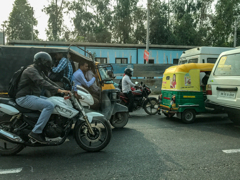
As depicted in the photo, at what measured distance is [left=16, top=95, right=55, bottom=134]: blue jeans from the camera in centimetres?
399

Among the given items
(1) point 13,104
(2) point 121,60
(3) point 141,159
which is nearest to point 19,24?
(2) point 121,60

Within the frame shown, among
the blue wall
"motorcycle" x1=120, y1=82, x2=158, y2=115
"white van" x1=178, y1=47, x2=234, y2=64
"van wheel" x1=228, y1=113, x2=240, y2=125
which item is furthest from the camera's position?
the blue wall

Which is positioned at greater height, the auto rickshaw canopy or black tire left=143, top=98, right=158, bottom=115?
the auto rickshaw canopy

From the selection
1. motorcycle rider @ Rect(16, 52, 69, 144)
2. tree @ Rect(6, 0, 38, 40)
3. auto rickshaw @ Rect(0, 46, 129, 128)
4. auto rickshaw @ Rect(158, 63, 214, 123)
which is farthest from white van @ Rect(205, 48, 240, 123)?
tree @ Rect(6, 0, 38, 40)

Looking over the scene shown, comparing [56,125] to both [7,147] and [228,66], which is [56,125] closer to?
[7,147]

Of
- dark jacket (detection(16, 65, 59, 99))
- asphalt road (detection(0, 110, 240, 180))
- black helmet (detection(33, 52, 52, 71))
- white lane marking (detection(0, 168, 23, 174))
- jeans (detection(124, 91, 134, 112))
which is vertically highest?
black helmet (detection(33, 52, 52, 71))

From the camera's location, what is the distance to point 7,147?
4328 millimetres

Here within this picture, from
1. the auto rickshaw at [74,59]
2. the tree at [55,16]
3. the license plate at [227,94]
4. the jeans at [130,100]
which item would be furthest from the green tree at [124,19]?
the license plate at [227,94]

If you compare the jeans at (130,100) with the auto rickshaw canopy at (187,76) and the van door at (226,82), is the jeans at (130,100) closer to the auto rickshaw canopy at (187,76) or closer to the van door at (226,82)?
the auto rickshaw canopy at (187,76)

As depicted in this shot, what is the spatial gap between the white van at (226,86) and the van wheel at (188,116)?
1.69 feet

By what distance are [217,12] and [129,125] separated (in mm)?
32567

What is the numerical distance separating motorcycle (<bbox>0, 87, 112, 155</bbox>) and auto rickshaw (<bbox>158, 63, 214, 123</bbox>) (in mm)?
3503

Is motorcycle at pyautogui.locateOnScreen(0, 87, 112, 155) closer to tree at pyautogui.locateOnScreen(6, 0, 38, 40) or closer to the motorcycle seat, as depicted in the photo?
the motorcycle seat

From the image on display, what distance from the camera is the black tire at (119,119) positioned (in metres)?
6.71
